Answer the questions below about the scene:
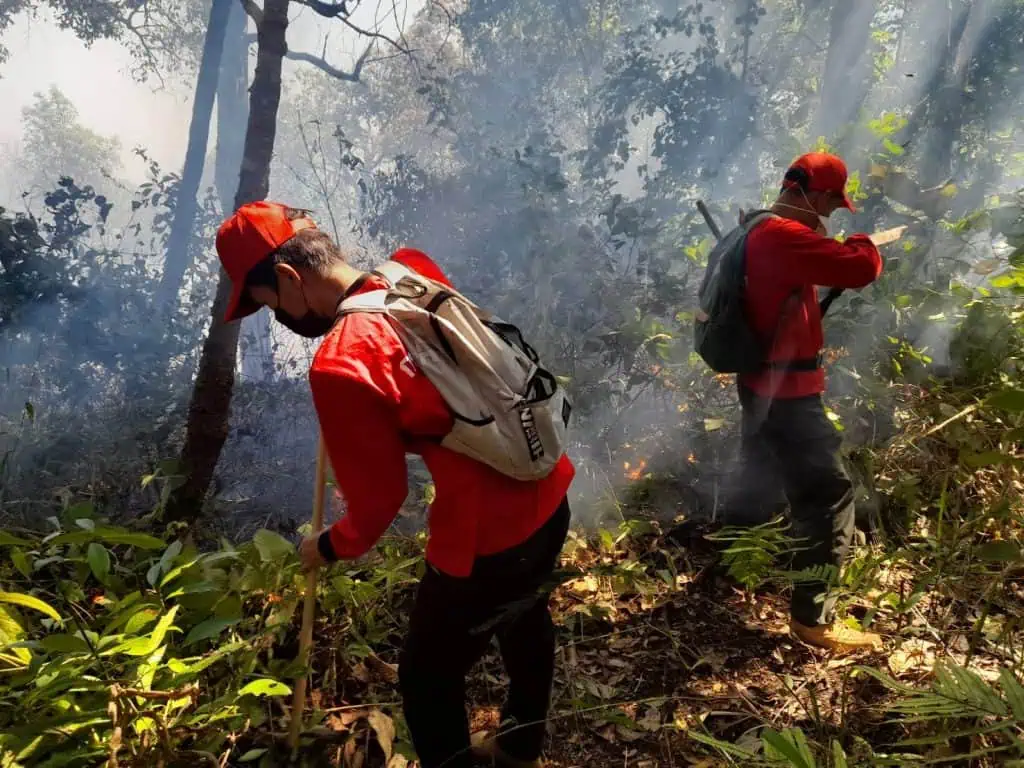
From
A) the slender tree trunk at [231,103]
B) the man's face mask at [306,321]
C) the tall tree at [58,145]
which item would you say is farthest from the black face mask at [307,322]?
the tall tree at [58,145]

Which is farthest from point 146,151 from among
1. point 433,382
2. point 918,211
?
point 918,211

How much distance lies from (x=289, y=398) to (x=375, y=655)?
3.28 meters

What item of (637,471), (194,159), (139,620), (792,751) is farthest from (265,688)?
(194,159)

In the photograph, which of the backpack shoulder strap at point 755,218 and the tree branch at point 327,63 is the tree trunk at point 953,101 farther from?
the tree branch at point 327,63

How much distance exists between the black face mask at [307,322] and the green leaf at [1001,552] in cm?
191

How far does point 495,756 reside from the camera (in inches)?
76.0

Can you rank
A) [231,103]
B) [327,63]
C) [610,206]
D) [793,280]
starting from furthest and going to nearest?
[231,103], [327,63], [610,206], [793,280]

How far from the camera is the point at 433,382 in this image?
142 centimetres

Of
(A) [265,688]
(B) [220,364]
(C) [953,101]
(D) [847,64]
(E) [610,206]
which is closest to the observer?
(A) [265,688]

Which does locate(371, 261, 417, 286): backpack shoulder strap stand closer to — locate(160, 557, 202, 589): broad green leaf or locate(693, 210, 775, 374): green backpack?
locate(160, 557, 202, 589): broad green leaf

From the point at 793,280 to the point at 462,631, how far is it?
6.01 feet

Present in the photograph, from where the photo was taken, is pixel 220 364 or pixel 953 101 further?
pixel 953 101

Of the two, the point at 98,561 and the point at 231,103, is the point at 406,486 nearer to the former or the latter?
the point at 98,561

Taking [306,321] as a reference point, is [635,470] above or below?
below
